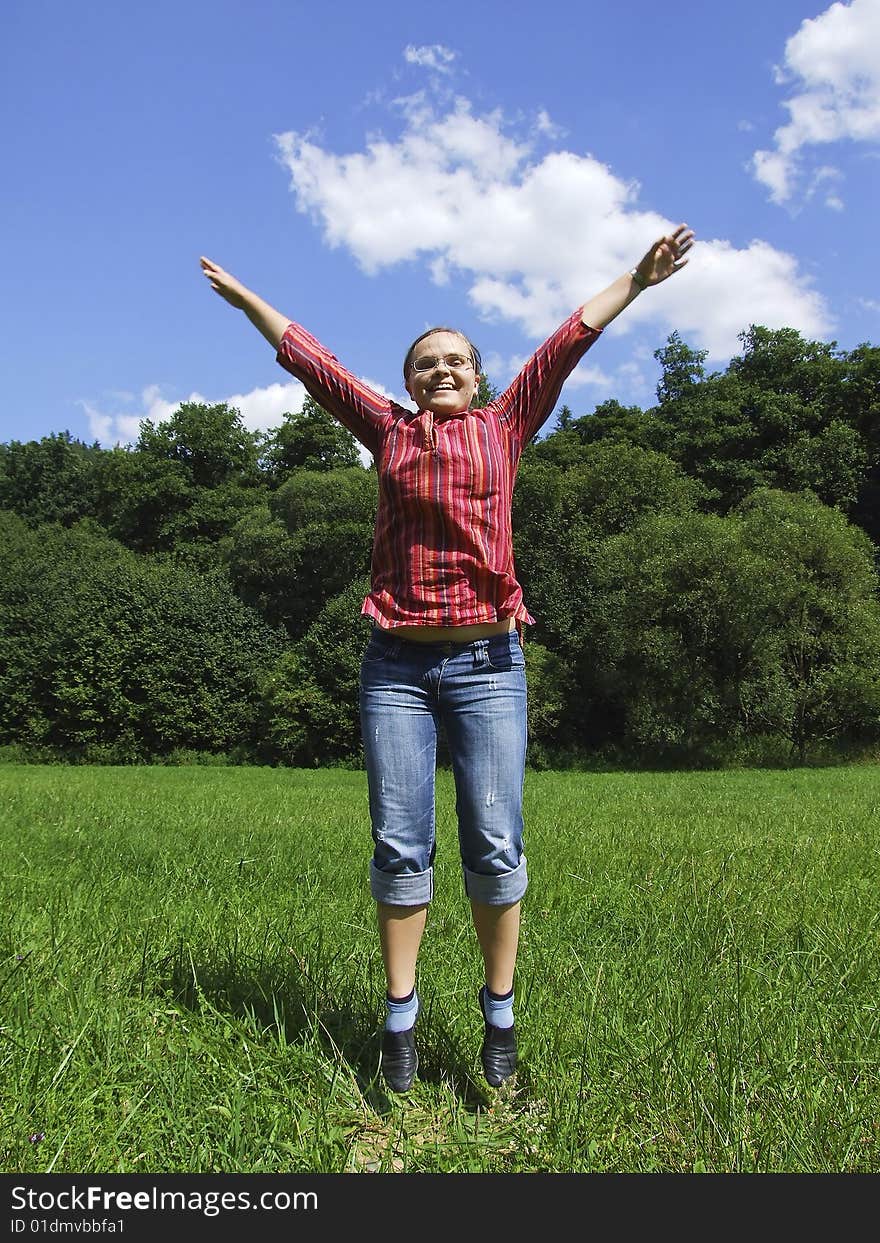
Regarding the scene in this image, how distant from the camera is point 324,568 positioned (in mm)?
34750

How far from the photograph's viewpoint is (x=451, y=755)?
96.7 inches

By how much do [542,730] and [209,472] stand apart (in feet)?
88.9

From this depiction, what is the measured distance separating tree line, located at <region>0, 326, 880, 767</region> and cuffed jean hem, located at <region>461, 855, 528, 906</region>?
25436 millimetres

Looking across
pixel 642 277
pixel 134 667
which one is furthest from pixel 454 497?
pixel 134 667

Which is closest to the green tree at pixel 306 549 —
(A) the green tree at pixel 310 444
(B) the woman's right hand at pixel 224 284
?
(A) the green tree at pixel 310 444

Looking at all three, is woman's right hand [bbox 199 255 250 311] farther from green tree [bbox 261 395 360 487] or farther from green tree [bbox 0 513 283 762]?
green tree [bbox 261 395 360 487]

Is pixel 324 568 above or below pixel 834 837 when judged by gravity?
above

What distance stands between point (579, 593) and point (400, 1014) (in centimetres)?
3140

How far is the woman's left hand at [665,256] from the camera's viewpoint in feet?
8.82

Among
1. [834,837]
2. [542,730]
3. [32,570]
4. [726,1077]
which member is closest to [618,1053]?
[726,1077]

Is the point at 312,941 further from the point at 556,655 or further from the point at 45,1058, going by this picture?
the point at 556,655

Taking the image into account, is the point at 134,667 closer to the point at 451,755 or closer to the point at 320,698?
the point at 320,698

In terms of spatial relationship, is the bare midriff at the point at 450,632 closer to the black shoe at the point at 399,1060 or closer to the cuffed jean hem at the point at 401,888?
the cuffed jean hem at the point at 401,888

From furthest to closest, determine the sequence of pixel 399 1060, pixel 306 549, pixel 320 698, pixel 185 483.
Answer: pixel 185 483 → pixel 306 549 → pixel 320 698 → pixel 399 1060
